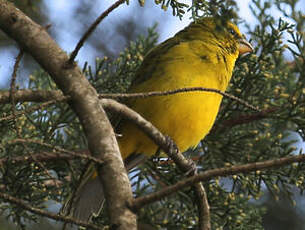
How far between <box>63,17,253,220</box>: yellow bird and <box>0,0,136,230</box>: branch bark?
1349mm

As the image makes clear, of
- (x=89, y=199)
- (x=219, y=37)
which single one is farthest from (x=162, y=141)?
(x=219, y=37)

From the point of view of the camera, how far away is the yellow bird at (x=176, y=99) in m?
3.77

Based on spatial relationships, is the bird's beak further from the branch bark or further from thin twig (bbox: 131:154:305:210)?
thin twig (bbox: 131:154:305:210)

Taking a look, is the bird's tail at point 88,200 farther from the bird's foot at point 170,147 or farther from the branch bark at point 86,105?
the branch bark at point 86,105

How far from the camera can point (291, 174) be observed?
12.5ft

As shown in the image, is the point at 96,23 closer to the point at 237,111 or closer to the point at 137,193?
the point at 137,193

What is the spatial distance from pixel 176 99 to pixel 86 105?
1.63 meters

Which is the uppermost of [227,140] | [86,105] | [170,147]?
[227,140]

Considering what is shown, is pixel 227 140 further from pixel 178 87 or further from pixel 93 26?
pixel 93 26

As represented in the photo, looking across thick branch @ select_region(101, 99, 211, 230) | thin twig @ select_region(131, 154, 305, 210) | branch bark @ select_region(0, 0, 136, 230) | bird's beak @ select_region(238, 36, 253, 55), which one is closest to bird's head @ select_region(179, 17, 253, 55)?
bird's beak @ select_region(238, 36, 253, 55)

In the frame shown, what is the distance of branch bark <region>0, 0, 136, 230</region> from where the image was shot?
1.94 m

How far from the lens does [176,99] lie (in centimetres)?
379

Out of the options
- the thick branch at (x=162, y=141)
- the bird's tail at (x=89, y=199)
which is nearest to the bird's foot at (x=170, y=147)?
the thick branch at (x=162, y=141)

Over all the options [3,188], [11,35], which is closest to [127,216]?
[11,35]
